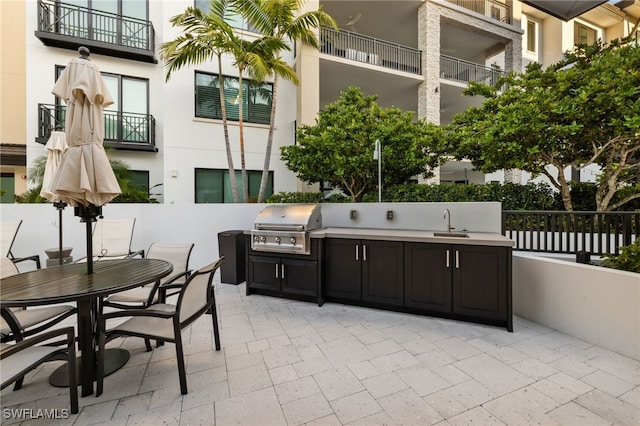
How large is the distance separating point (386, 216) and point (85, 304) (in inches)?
148

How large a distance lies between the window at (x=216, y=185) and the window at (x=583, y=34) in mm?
14484

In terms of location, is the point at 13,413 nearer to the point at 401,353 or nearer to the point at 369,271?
the point at 401,353

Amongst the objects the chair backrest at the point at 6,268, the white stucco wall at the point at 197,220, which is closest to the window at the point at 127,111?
the white stucco wall at the point at 197,220

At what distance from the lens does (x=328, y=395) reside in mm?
2094

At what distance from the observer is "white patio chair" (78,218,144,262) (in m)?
4.98

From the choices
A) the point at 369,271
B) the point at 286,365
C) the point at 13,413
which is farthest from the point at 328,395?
the point at 13,413

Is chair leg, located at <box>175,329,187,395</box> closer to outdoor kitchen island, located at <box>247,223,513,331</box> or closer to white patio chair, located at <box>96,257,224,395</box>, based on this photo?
white patio chair, located at <box>96,257,224,395</box>

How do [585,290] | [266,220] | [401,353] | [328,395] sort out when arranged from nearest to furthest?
[328,395]
[401,353]
[585,290]
[266,220]

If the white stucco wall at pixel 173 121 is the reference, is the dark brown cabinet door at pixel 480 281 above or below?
below

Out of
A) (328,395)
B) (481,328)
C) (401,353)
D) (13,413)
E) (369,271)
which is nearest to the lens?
(13,413)

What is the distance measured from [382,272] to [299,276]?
120cm

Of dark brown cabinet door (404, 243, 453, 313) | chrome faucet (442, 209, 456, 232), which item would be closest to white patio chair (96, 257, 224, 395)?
dark brown cabinet door (404, 243, 453, 313)

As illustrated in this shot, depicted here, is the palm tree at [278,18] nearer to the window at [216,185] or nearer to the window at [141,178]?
the window at [216,185]

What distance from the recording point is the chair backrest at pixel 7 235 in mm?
4531
